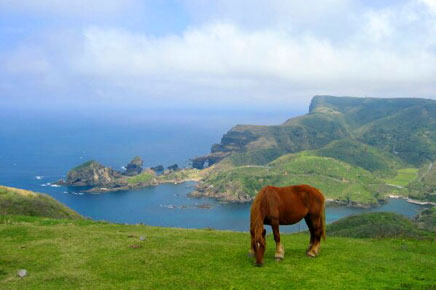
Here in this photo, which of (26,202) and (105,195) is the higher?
(26,202)

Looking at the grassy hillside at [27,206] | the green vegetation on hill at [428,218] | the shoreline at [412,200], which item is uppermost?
the grassy hillside at [27,206]

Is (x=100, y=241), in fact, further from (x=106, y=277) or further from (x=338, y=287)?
(x=338, y=287)

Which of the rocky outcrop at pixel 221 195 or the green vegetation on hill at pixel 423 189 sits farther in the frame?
the green vegetation on hill at pixel 423 189

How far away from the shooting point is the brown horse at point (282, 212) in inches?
499

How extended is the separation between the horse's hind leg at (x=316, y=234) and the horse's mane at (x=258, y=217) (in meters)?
2.24

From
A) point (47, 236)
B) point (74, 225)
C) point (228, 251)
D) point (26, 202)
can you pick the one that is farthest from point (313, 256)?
point (26, 202)

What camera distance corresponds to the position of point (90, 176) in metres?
180

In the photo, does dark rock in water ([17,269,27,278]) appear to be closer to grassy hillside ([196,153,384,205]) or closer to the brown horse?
the brown horse

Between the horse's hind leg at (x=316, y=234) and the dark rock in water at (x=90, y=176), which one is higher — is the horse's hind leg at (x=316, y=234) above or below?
above

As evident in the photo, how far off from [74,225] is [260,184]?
167m

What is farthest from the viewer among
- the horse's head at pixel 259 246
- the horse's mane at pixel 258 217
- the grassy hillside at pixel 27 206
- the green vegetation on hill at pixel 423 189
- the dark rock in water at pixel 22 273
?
the green vegetation on hill at pixel 423 189

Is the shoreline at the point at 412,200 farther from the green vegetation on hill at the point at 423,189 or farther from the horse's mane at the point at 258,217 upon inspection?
the horse's mane at the point at 258,217

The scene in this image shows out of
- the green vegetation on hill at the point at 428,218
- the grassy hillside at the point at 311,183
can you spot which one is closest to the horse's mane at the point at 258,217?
the green vegetation on hill at the point at 428,218

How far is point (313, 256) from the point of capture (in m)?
13.6
